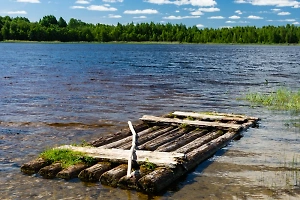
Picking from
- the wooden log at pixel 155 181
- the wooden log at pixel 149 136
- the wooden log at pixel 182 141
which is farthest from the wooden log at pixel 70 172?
the wooden log at pixel 182 141

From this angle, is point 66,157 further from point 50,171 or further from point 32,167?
point 32,167

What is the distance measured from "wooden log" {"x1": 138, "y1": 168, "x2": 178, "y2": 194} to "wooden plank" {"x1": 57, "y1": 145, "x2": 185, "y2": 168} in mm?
389

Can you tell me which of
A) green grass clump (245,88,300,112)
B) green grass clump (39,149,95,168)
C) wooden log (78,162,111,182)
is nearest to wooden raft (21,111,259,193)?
wooden log (78,162,111,182)

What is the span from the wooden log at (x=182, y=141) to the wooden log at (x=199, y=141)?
27 cm

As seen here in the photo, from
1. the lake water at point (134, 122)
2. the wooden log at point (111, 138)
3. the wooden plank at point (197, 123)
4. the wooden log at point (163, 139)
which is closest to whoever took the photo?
the lake water at point (134, 122)

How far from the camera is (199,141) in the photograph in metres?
12.9

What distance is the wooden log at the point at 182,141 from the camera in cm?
1183

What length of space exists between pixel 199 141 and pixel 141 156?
121 inches

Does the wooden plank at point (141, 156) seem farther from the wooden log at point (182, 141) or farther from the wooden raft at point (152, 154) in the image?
the wooden log at point (182, 141)

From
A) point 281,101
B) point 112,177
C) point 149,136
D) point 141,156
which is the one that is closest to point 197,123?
point 149,136

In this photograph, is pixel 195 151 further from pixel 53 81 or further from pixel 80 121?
pixel 53 81

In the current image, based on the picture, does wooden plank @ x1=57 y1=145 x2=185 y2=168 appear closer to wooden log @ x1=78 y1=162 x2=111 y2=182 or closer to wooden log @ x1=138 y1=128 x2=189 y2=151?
wooden log @ x1=78 y1=162 x2=111 y2=182

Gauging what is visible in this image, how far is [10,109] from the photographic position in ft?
69.0

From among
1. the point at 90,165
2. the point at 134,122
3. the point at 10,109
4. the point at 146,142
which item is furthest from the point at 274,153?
the point at 10,109
